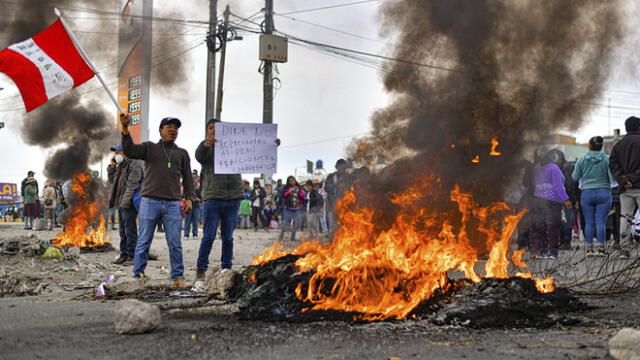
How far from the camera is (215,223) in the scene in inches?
281

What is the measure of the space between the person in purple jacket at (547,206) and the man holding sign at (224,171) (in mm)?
4691

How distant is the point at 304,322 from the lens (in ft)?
15.5

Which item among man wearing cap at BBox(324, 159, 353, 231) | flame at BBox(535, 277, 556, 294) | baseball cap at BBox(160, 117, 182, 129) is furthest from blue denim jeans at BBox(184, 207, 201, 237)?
flame at BBox(535, 277, 556, 294)

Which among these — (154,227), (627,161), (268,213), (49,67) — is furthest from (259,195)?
(154,227)

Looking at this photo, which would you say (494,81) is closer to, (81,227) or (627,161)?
(627,161)

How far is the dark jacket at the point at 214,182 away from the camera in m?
7.12

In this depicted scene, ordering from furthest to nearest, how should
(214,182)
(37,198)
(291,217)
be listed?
(37,198) → (291,217) → (214,182)

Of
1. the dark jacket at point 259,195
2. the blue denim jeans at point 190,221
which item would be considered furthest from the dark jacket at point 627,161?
the dark jacket at point 259,195

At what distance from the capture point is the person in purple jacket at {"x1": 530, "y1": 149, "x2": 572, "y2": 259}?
30.1ft

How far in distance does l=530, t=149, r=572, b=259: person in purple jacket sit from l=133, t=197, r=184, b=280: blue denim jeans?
18.4 ft

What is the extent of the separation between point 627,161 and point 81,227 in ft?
34.8

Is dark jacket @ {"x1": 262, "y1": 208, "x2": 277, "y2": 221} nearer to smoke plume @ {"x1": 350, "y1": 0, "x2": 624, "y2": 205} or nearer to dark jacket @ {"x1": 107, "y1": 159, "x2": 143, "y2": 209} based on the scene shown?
dark jacket @ {"x1": 107, "y1": 159, "x2": 143, "y2": 209}

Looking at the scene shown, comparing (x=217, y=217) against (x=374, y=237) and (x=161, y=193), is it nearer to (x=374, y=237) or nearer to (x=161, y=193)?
(x=161, y=193)

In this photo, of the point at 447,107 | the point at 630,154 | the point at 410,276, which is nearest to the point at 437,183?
the point at 447,107
